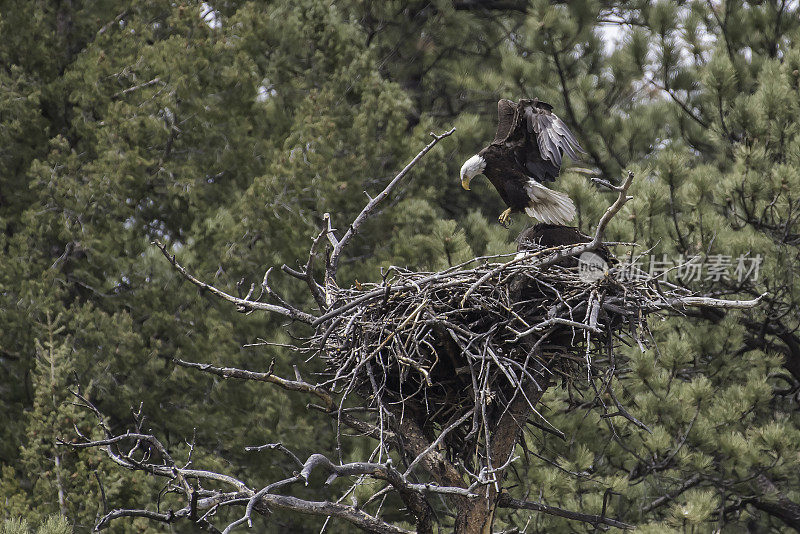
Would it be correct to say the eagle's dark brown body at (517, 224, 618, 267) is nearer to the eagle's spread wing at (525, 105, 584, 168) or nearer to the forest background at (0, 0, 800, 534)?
the eagle's spread wing at (525, 105, 584, 168)

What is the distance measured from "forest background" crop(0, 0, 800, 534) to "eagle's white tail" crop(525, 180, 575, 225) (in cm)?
241

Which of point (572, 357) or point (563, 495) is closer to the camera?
point (572, 357)

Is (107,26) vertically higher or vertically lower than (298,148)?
higher

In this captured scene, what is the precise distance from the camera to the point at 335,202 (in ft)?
31.3

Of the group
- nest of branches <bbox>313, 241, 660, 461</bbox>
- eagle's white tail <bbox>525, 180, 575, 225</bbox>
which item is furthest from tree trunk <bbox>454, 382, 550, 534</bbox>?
eagle's white tail <bbox>525, 180, 575, 225</bbox>

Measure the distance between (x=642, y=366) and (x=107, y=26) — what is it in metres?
6.34

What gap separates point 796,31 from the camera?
8.33m

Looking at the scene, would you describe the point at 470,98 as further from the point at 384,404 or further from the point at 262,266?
the point at 384,404

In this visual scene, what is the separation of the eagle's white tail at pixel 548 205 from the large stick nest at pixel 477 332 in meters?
0.35

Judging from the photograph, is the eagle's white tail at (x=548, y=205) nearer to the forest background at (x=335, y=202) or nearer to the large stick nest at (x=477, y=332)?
the large stick nest at (x=477, y=332)

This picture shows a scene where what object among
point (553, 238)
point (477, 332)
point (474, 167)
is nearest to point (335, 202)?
point (474, 167)

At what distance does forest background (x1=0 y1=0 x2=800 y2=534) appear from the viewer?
7.38 meters

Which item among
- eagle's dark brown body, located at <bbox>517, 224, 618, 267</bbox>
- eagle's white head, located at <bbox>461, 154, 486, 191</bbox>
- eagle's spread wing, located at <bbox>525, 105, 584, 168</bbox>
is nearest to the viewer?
eagle's dark brown body, located at <bbox>517, 224, 618, 267</bbox>

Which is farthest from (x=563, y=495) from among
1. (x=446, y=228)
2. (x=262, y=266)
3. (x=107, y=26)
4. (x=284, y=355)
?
(x=107, y=26)
